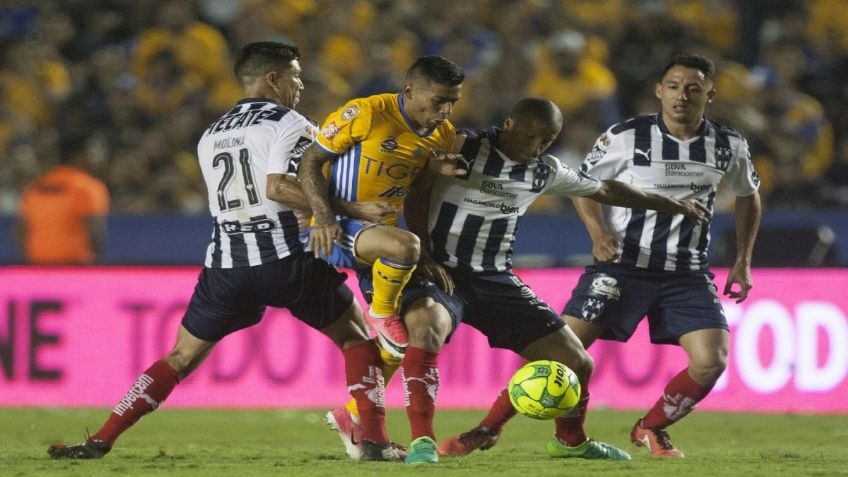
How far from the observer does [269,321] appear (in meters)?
10.7

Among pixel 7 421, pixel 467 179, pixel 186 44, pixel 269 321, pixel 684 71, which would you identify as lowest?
pixel 7 421

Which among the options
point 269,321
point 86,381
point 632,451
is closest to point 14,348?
point 86,381

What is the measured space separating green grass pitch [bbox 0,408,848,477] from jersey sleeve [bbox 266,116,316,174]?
138 centimetres

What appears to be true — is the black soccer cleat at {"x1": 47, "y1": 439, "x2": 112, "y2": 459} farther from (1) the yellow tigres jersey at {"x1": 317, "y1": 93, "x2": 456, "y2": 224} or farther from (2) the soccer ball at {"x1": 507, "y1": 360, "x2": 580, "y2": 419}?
(2) the soccer ball at {"x1": 507, "y1": 360, "x2": 580, "y2": 419}

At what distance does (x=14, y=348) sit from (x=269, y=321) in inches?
74.5

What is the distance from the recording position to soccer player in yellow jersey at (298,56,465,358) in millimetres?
6418

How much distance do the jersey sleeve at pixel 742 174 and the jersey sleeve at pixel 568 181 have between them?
3.29ft

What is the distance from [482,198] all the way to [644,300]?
1.21m

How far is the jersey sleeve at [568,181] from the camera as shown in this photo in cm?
707

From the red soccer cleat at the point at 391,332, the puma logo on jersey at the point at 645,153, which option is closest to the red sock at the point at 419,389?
the red soccer cleat at the point at 391,332

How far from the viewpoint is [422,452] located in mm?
6562

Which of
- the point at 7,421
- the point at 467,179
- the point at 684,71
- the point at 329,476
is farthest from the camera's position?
the point at 7,421

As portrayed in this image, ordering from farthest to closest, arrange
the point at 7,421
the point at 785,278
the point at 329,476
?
the point at 785,278 → the point at 7,421 → the point at 329,476

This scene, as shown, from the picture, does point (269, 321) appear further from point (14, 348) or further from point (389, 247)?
point (389, 247)
